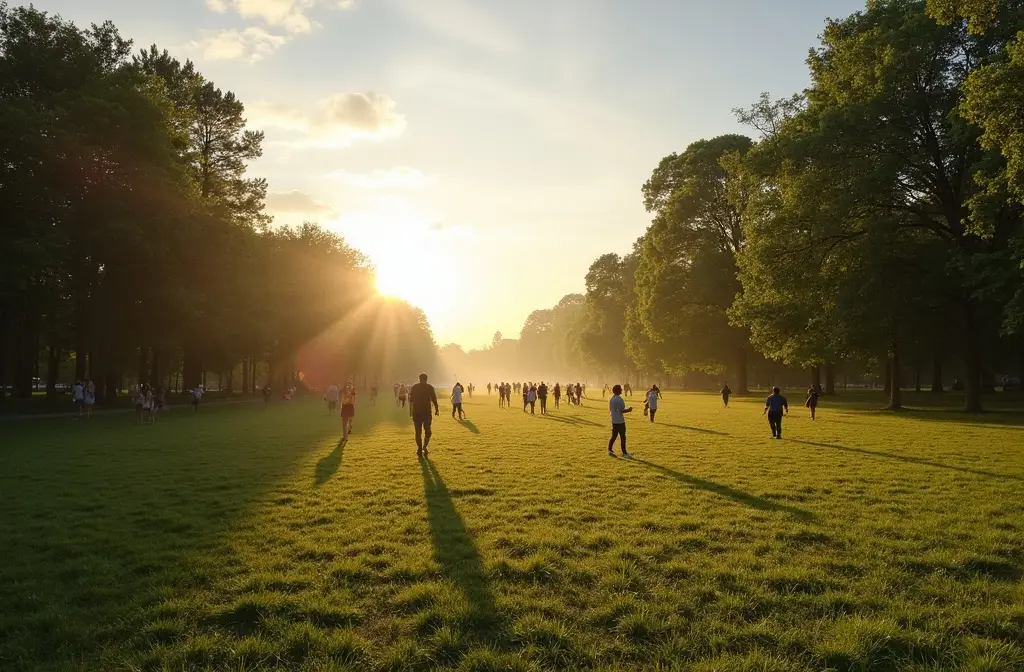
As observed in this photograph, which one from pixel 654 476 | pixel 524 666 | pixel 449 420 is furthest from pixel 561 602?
pixel 449 420

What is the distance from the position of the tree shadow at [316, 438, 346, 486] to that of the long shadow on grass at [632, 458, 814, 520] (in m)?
7.27

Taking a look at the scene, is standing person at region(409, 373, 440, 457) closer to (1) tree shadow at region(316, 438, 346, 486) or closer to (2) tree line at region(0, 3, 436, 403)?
(1) tree shadow at region(316, 438, 346, 486)

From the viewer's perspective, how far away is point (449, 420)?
31703mm

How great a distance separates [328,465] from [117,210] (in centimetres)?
2339

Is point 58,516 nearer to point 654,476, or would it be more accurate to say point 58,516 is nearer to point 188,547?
point 188,547

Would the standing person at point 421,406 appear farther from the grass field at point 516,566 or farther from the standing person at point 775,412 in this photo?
the standing person at point 775,412

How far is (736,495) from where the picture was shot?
10820mm

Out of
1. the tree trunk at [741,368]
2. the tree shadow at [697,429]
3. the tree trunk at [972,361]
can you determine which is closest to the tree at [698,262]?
the tree trunk at [741,368]

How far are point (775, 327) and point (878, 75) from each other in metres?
12.9

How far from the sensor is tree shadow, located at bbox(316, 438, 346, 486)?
42.9 feet

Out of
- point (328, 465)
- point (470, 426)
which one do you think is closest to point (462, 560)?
point (328, 465)

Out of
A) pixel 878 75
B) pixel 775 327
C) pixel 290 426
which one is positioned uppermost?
pixel 878 75

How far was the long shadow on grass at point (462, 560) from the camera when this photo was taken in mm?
5285

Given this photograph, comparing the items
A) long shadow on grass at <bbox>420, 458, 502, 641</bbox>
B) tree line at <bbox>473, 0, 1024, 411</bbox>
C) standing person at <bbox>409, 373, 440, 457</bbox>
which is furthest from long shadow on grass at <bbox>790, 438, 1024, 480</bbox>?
standing person at <bbox>409, 373, 440, 457</bbox>
